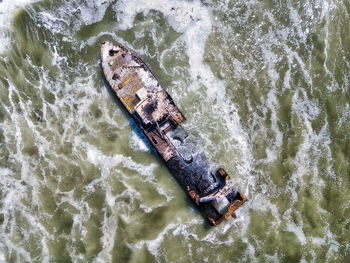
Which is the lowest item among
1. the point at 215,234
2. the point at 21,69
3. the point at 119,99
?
the point at 215,234

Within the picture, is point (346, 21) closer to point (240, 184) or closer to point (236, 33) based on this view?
point (236, 33)

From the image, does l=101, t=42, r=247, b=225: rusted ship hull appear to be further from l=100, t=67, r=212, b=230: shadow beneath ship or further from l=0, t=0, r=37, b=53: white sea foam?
l=0, t=0, r=37, b=53: white sea foam

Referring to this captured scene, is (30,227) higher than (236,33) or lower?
lower

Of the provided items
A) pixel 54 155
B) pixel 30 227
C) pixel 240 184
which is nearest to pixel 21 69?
pixel 54 155

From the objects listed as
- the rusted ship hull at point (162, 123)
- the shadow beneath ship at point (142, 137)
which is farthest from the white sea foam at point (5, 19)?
the shadow beneath ship at point (142, 137)

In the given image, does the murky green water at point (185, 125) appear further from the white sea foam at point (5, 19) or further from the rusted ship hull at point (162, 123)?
the rusted ship hull at point (162, 123)

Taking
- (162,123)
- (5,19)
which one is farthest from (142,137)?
(5,19)
